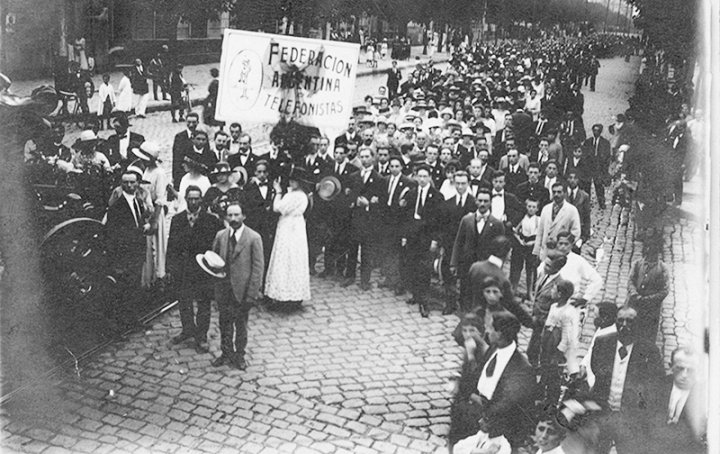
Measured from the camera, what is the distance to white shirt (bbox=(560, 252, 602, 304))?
6750 millimetres

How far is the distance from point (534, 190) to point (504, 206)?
0.63 m

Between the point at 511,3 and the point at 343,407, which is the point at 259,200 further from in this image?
the point at 511,3

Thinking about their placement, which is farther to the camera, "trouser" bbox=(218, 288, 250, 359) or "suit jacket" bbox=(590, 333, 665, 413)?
"trouser" bbox=(218, 288, 250, 359)

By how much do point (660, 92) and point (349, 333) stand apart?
6.64 metres

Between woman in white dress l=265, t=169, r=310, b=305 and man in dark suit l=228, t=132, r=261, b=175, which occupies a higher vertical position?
man in dark suit l=228, t=132, r=261, b=175

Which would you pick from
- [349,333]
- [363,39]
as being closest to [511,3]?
[363,39]

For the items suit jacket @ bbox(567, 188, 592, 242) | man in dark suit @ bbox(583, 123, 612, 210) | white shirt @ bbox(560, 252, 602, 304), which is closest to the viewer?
white shirt @ bbox(560, 252, 602, 304)

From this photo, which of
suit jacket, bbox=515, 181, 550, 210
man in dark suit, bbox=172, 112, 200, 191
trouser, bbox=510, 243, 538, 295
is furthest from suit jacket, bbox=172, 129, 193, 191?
trouser, bbox=510, 243, 538, 295

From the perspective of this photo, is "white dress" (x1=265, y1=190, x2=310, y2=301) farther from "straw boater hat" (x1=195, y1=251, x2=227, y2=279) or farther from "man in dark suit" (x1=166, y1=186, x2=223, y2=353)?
"straw boater hat" (x1=195, y1=251, x2=227, y2=279)

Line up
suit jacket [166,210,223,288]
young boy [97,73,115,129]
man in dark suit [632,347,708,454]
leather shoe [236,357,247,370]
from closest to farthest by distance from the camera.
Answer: man in dark suit [632,347,708,454] → leather shoe [236,357,247,370] → suit jacket [166,210,223,288] → young boy [97,73,115,129]

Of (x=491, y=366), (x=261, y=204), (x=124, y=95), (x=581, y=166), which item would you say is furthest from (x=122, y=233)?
(x=124, y=95)

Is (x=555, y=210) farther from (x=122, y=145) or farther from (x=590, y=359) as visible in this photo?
(x=122, y=145)

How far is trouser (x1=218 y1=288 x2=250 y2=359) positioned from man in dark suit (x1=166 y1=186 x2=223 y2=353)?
1.13ft

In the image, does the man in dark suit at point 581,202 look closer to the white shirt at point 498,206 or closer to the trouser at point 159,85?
the white shirt at point 498,206
